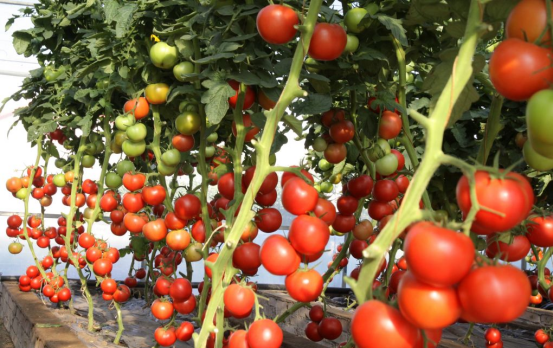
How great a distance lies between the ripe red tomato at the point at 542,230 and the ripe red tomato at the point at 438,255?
32 centimetres

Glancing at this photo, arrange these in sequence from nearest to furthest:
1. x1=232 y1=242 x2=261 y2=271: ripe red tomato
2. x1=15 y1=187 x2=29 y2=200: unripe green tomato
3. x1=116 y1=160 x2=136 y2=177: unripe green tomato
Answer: x1=232 y1=242 x2=261 y2=271: ripe red tomato, x1=116 y1=160 x2=136 y2=177: unripe green tomato, x1=15 y1=187 x2=29 y2=200: unripe green tomato

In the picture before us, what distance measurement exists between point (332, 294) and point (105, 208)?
8.61ft

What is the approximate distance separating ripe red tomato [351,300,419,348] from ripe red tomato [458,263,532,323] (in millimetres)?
53

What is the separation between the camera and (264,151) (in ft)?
2.50

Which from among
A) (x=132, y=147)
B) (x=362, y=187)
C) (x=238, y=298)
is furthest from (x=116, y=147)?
(x=238, y=298)

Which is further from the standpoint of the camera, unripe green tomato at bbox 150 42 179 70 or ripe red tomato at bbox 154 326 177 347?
ripe red tomato at bbox 154 326 177 347

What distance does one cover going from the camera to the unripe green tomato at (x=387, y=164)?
1165 millimetres

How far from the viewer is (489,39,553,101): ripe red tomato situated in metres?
0.42

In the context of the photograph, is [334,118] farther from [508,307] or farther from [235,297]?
[508,307]

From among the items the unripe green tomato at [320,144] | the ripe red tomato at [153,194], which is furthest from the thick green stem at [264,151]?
the ripe red tomato at [153,194]

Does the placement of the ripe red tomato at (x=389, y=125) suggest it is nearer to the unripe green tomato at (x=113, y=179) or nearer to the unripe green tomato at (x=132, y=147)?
the unripe green tomato at (x=132, y=147)

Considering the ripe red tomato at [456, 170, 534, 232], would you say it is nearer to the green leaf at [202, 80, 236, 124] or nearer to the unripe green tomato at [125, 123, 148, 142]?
the green leaf at [202, 80, 236, 124]

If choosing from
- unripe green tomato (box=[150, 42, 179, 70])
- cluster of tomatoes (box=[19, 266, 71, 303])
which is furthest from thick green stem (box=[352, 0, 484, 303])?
cluster of tomatoes (box=[19, 266, 71, 303])

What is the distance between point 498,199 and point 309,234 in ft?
1.06
